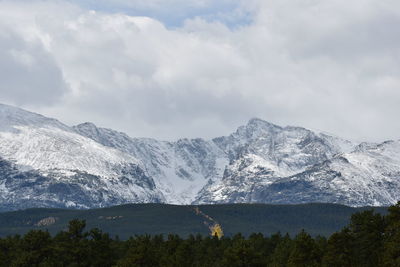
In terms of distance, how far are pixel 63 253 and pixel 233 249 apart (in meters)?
36.2

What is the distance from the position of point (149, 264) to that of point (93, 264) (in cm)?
1254

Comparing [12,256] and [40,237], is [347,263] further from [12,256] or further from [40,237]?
[12,256]

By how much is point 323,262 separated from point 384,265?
1261cm

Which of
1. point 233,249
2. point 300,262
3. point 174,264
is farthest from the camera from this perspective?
point 174,264

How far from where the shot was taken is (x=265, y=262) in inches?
7303

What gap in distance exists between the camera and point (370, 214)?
186 meters

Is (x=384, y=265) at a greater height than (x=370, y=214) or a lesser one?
lesser

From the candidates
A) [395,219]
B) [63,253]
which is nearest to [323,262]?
[395,219]

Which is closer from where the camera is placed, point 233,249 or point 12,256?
point 233,249

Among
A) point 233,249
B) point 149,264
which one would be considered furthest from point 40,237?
point 233,249

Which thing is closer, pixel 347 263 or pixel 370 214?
pixel 347 263

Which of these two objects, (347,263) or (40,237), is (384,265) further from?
(40,237)

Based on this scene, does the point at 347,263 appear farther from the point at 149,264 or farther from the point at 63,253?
the point at 63,253

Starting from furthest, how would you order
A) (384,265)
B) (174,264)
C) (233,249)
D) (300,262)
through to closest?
(174,264) → (233,249) → (300,262) → (384,265)
